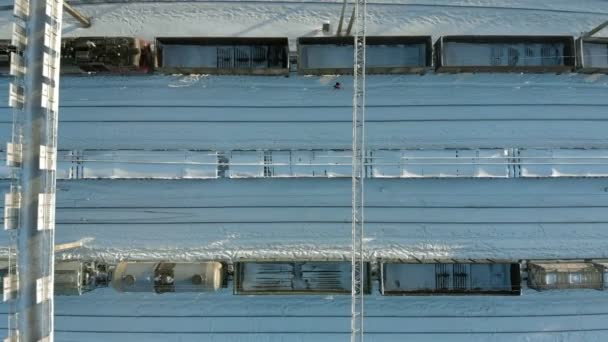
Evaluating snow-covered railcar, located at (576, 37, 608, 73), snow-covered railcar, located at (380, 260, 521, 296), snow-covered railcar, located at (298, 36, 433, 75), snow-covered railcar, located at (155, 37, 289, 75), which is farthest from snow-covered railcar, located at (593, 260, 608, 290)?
snow-covered railcar, located at (155, 37, 289, 75)

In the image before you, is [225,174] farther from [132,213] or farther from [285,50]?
[285,50]

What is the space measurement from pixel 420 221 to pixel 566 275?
4.85 meters

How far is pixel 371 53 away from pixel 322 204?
220 inches

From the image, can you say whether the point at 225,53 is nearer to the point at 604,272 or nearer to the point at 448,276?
the point at 448,276

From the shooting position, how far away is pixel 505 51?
15633mm

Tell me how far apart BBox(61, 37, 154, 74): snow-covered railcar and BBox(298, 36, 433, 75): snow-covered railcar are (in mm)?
5549

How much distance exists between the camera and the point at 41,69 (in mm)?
12875

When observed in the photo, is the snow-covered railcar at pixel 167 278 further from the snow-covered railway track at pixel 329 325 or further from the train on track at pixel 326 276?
the snow-covered railway track at pixel 329 325

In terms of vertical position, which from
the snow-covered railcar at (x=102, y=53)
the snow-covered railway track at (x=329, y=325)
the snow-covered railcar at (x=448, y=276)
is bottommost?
the snow-covered railway track at (x=329, y=325)

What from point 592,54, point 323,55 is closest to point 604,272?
point 592,54

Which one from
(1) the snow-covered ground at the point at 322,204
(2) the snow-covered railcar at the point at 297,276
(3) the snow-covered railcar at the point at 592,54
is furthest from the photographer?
(1) the snow-covered ground at the point at 322,204

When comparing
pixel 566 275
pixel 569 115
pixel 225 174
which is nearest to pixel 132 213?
pixel 225 174

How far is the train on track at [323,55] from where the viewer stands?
1470 centimetres

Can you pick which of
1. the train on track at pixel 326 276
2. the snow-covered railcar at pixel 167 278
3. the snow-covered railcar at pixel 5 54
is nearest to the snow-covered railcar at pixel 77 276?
the train on track at pixel 326 276
